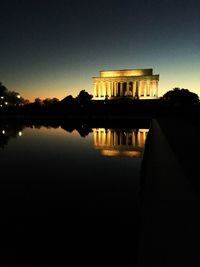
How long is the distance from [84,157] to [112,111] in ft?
159

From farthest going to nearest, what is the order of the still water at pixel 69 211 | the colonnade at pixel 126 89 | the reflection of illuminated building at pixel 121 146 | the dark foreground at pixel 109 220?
the colonnade at pixel 126 89 < the reflection of illuminated building at pixel 121 146 < the still water at pixel 69 211 < the dark foreground at pixel 109 220

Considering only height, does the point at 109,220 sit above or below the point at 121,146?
below

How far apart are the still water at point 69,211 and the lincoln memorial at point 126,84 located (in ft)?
270

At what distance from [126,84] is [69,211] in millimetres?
94328

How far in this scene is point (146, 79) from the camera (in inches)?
3762

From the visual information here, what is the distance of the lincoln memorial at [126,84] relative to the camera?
95688 millimetres

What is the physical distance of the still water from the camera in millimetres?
5402

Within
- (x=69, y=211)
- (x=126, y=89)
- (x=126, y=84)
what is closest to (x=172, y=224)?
(x=69, y=211)

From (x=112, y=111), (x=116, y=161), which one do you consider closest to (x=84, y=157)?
(x=116, y=161)

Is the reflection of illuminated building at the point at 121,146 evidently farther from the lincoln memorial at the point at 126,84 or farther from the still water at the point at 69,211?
the lincoln memorial at the point at 126,84

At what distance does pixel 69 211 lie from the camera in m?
7.79

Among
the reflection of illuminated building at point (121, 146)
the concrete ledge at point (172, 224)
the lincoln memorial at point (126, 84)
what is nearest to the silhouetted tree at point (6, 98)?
the lincoln memorial at point (126, 84)

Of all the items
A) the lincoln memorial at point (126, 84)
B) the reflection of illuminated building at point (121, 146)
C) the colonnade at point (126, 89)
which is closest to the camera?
the reflection of illuminated building at point (121, 146)

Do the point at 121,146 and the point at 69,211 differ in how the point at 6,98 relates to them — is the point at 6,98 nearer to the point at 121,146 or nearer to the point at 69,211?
the point at 121,146
